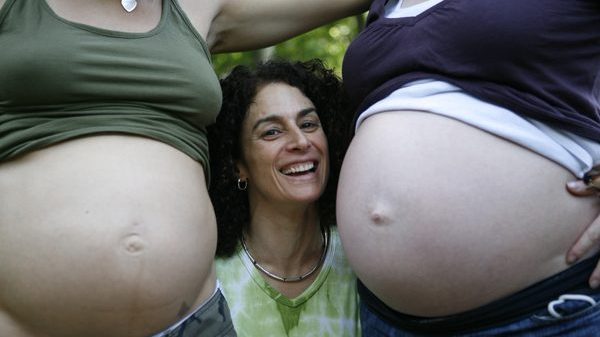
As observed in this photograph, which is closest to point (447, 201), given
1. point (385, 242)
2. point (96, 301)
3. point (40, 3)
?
point (385, 242)

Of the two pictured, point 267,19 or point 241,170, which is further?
point 241,170

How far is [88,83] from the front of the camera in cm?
181

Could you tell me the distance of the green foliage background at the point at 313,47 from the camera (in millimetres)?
7344

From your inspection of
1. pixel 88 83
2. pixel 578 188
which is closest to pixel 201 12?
pixel 88 83

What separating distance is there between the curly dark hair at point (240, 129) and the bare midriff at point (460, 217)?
2.14 feet

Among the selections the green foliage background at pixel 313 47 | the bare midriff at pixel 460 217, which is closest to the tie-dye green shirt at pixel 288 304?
the bare midriff at pixel 460 217

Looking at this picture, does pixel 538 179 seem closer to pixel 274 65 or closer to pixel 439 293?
pixel 439 293

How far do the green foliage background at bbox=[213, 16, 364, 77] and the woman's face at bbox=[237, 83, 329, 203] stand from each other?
13.8 feet

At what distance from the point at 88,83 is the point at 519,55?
3.35 feet

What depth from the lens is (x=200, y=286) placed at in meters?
1.90

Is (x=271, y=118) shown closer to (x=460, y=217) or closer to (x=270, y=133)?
(x=270, y=133)

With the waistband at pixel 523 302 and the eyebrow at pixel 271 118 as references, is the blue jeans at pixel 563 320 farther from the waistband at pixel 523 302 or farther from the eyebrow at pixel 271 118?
the eyebrow at pixel 271 118

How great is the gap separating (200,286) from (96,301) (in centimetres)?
28

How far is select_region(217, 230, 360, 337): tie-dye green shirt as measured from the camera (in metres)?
2.27
